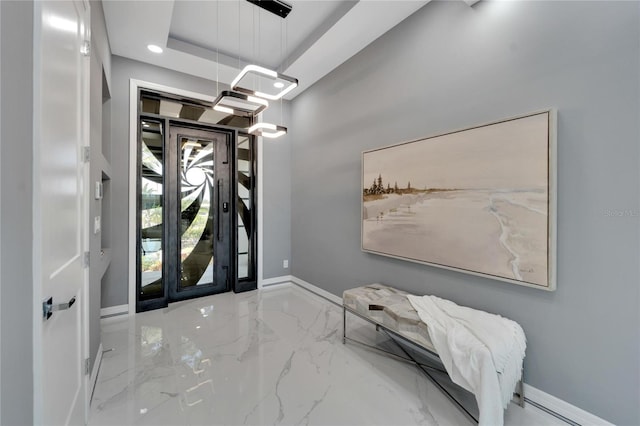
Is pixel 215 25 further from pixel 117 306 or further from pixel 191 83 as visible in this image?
pixel 117 306

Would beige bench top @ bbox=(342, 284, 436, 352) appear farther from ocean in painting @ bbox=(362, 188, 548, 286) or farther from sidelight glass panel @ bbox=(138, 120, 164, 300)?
sidelight glass panel @ bbox=(138, 120, 164, 300)

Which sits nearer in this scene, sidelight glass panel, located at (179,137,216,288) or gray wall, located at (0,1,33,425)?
gray wall, located at (0,1,33,425)

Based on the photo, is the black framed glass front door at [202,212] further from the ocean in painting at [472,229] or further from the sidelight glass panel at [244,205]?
the ocean in painting at [472,229]

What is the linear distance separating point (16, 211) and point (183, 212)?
3.12m

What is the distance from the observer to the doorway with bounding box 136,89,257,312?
3.56 m

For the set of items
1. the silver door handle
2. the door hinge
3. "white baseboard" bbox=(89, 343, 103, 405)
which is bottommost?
"white baseboard" bbox=(89, 343, 103, 405)

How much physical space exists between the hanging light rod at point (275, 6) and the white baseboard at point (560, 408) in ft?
12.2

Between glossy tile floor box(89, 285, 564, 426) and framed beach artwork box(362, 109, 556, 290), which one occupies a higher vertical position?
framed beach artwork box(362, 109, 556, 290)

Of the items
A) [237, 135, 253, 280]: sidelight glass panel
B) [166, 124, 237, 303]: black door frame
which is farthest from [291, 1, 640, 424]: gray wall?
[166, 124, 237, 303]: black door frame

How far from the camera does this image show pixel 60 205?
1.20m

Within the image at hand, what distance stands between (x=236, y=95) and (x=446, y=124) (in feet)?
5.92

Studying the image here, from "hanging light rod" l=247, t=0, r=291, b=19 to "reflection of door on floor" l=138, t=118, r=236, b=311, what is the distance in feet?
6.43

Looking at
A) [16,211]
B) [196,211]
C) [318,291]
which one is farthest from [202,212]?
[16,211]

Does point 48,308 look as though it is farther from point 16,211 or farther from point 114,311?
point 114,311
